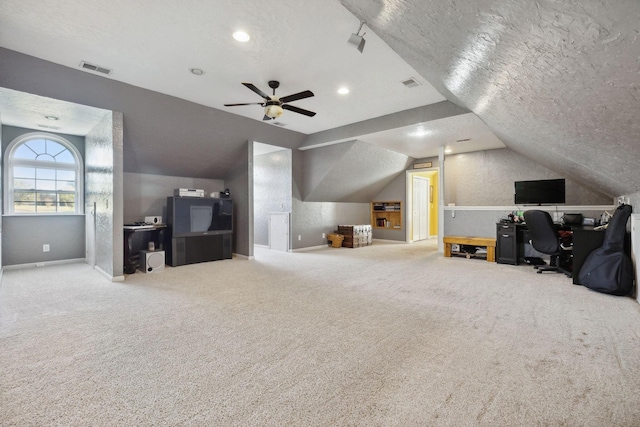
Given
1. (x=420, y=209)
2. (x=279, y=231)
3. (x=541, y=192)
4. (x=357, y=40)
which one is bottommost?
(x=279, y=231)

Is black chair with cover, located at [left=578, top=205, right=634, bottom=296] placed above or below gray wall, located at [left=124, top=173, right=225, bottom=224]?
below

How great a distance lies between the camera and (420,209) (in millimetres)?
9375

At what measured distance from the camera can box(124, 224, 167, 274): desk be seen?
480cm

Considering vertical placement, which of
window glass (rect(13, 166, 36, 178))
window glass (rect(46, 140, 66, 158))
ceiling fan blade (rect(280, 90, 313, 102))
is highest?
ceiling fan blade (rect(280, 90, 313, 102))

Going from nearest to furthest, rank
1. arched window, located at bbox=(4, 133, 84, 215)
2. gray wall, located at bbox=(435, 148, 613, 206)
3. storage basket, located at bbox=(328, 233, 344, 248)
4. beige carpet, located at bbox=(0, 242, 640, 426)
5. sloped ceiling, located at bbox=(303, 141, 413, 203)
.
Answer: beige carpet, located at bbox=(0, 242, 640, 426), arched window, located at bbox=(4, 133, 84, 215), gray wall, located at bbox=(435, 148, 613, 206), sloped ceiling, located at bbox=(303, 141, 413, 203), storage basket, located at bbox=(328, 233, 344, 248)

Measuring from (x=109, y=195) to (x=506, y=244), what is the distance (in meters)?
6.83

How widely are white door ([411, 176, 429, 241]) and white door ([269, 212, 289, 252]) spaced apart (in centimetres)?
407

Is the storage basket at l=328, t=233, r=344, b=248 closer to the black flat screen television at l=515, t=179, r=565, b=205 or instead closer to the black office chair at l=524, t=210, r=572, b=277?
the black flat screen television at l=515, t=179, r=565, b=205

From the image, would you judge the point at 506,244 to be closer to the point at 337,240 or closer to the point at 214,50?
the point at 337,240

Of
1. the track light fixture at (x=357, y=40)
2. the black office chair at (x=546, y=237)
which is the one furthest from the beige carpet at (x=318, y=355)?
the track light fixture at (x=357, y=40)

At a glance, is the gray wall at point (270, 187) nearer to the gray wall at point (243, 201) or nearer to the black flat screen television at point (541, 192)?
the gray wall at point (243, 201)

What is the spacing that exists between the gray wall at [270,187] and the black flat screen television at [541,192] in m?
5.01

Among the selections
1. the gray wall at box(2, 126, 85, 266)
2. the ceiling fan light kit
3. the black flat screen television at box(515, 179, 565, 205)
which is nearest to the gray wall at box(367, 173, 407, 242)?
the black flat screen television at box(515, 179, 565, 205)

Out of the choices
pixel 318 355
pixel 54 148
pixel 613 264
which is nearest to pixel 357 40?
pixel 318 355
